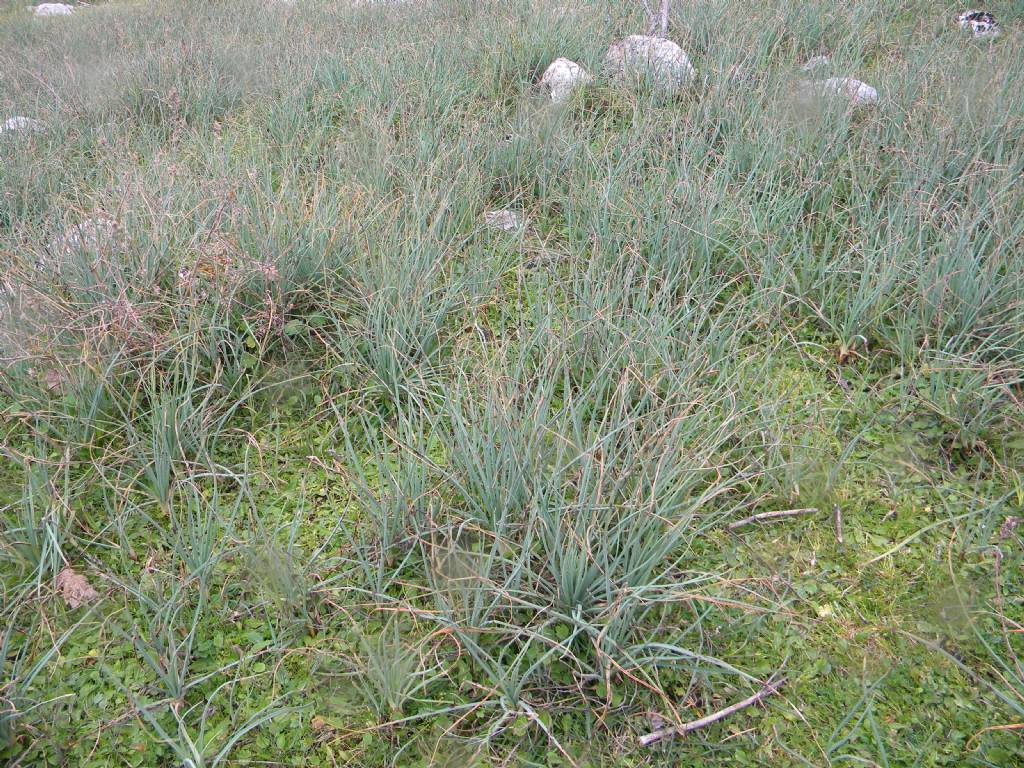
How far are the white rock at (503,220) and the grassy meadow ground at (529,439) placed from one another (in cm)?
7

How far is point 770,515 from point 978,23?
5.34 m

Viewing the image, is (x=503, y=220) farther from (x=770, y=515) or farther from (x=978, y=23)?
(x=978, y=23)

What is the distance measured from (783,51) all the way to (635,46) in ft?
3.66

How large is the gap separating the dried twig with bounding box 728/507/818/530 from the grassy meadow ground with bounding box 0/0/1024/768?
0.03 m

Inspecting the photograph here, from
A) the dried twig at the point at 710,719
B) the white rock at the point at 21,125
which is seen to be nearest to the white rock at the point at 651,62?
the dried twig at the point at 710,719

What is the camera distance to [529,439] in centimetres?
200

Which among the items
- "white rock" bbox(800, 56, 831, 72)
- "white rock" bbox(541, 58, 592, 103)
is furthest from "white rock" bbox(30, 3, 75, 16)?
"white rock" bbox(800, 56, 831, 72)

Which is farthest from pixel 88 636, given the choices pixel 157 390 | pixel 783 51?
pixel 783 51

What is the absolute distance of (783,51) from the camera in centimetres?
489

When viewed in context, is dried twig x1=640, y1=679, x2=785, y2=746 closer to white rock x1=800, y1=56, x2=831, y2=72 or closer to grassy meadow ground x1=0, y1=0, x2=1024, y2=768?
grassy meadow ground x1=0, y1=0, x2=1024, y2=768

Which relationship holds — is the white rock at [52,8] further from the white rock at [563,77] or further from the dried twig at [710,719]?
the dried twig at [710,719]

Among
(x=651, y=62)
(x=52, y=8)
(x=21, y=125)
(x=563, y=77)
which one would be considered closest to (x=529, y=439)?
(x=563, y=77)

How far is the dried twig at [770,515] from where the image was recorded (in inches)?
80.0

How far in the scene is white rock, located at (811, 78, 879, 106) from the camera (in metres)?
3.84
